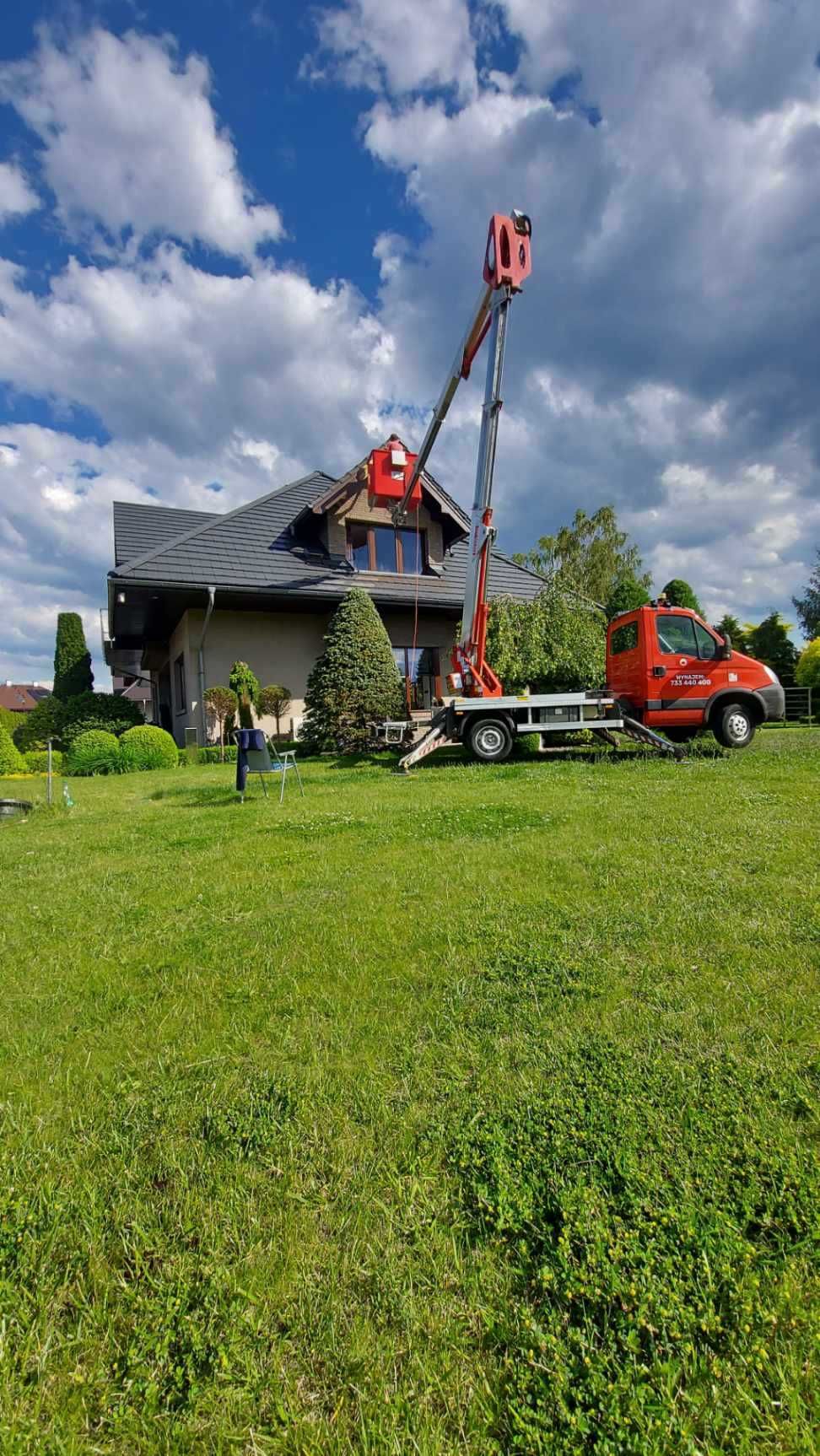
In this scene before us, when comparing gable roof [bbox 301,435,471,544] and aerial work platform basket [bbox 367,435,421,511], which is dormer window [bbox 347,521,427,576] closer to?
gable roof [bbox 301,435,471,544]

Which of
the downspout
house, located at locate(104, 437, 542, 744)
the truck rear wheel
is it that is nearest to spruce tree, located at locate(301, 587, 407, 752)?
house, located at locate(104, 437, 542, 744)

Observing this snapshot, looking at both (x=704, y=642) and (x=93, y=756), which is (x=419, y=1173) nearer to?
(x=704, y=642)

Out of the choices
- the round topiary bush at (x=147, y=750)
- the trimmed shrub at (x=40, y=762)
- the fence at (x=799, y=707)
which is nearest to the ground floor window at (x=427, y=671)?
the round topiary bush at (x=147, y=750)

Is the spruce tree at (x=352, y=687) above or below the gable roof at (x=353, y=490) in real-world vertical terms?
below

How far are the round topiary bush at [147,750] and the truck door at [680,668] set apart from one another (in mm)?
9380

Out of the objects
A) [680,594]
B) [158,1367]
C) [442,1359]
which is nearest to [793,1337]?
[442,1359]

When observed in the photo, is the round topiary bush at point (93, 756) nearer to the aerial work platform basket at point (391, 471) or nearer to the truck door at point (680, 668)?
the aerial work platform basket at point (391, 471)

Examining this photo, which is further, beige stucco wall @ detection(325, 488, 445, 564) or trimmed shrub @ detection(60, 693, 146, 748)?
beige stucco wall @ detection(325, 488, 445, 564)

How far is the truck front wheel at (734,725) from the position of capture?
10.2 metres

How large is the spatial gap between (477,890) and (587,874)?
0.70 metres

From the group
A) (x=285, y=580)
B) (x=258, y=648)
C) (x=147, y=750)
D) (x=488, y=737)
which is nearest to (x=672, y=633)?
(x=488, y=737)

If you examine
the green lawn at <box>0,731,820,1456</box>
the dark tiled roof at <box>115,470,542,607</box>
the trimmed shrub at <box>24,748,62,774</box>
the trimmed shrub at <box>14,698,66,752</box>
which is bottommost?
the green lawn at <box>0,731,820,1456</box>

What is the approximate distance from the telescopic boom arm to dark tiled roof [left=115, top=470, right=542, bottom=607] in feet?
15.7

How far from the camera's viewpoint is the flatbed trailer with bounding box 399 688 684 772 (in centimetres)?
1002
